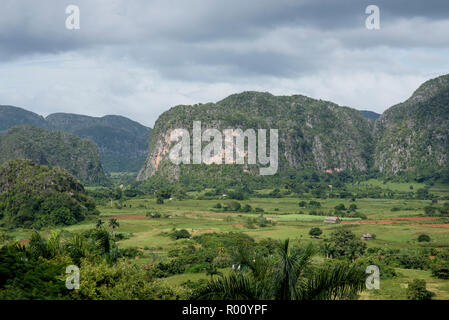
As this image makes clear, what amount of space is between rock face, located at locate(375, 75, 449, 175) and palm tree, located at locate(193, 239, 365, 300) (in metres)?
140

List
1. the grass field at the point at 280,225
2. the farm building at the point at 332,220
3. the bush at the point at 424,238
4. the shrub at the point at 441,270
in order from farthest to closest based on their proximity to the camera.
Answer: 1. the farm building at the point at 332,220
2. the bush at the point at 424,238
3. the grass field at the point at 280,225
4. the shrub at the point at 441,270

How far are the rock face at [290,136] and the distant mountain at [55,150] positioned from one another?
63.5 ft

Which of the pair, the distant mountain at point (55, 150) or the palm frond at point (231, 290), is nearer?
the palm frond at point (231, 290)

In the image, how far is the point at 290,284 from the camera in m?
9.89

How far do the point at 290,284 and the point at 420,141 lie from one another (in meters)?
157

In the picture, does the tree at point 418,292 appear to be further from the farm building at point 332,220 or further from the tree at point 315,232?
the farm building at point 332,220

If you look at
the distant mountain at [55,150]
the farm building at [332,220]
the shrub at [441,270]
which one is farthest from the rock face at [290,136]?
the shrub at [441,270]

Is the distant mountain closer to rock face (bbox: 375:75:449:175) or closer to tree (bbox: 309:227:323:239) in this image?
rock face (bbox: 375:75:449:175)

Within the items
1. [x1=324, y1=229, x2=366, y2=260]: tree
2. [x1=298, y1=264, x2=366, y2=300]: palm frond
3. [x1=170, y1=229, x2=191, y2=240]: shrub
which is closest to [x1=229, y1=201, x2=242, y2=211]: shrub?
[x1=170, y1=229, x2=191, y2=240]: shrub

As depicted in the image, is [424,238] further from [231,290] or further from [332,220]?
[231,290]

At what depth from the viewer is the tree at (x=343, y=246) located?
150ft

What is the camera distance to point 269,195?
11150cm
